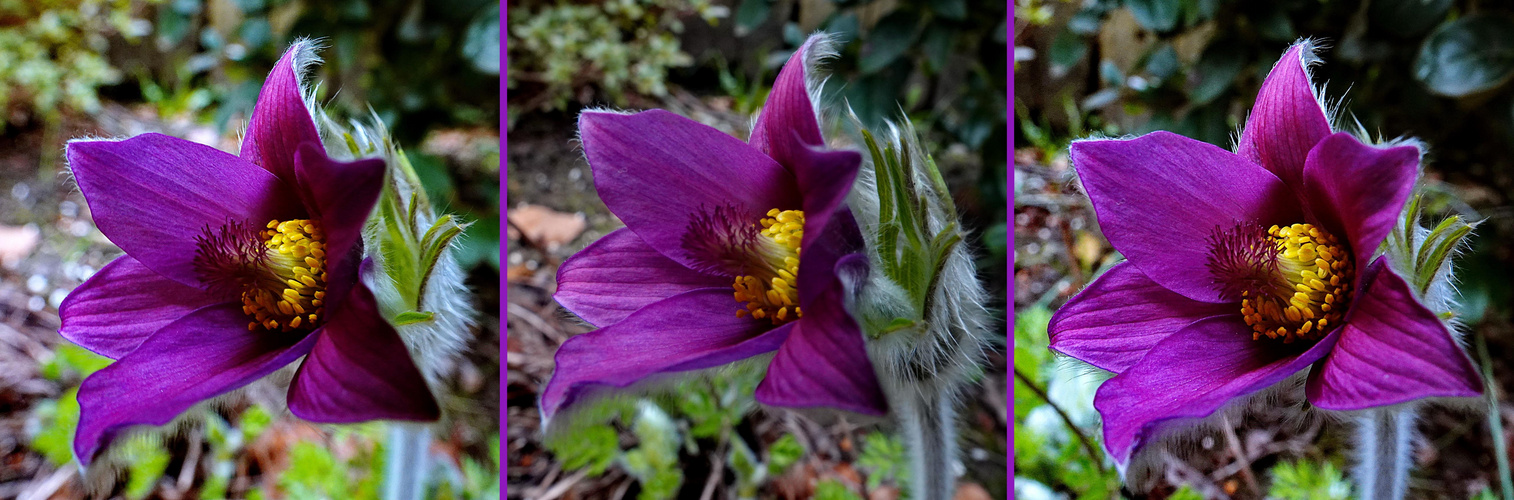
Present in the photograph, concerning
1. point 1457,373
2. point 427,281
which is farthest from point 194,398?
point 1457,373

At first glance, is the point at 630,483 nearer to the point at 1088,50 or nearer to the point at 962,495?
the point at 962,495

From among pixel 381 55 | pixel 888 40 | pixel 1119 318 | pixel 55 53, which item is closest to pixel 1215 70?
pixel 888 40

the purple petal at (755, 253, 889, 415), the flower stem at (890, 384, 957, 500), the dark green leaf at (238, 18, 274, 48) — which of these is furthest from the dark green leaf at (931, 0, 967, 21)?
the dark green leaf at (238, 18, 274, 48)

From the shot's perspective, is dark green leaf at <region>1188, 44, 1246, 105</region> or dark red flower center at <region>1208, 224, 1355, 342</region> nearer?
dark red flower center at <region>1208, 224, 1355, 342</region>

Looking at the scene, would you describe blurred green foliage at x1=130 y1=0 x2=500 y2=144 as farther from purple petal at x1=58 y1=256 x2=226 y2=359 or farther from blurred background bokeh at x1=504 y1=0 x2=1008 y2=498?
purple petal at x1=58 y1=256 x2=226 y2=359

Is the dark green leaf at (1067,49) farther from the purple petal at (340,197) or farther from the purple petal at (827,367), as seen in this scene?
the purple petal at (340,197)
